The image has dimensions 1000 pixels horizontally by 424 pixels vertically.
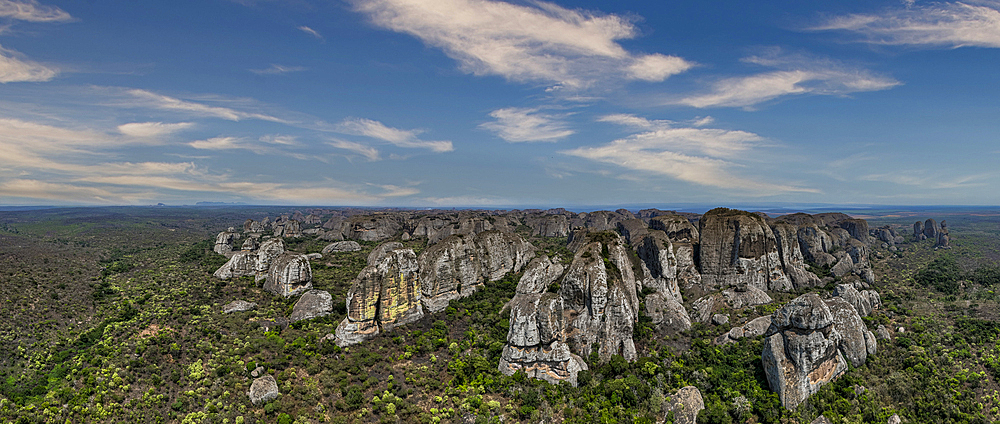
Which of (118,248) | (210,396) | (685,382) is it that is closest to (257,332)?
(210,396)

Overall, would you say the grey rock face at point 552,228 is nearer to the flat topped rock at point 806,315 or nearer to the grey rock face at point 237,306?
the grey rock face at point 237,306

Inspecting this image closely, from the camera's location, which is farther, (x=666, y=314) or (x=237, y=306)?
(x=237, y=306)

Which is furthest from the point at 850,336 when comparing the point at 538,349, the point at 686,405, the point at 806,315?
the point at 538,349

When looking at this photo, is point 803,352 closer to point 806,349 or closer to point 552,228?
point 806,349

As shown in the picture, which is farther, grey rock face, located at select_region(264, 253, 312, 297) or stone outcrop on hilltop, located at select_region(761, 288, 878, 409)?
grey rock face, located at select_region(264, 253, 312, 297)

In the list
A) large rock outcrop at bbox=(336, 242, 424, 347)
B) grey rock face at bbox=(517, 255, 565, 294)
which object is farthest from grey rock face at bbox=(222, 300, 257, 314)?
grey rock face at bbox=(517, 255, 565, 294)

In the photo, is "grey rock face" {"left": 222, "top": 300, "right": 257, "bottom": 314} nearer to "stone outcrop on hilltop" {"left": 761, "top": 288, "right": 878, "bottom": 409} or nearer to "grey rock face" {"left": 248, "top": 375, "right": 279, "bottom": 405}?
"grey rock face" {"left": 248, "top": 375, "right": 279, "bottom": 405}
